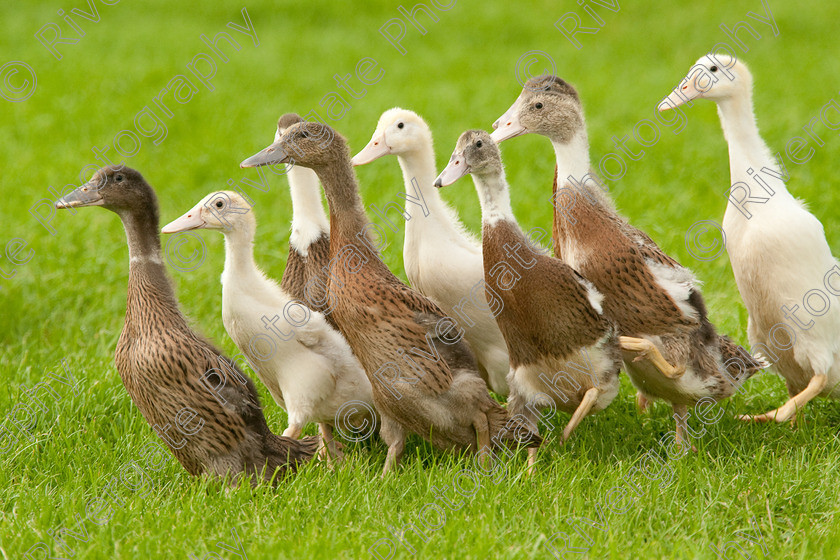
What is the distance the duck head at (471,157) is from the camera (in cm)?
361

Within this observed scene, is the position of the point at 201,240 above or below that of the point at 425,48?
below

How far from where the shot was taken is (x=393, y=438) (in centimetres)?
395

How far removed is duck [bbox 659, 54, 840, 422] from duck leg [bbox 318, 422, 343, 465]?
2.00 m

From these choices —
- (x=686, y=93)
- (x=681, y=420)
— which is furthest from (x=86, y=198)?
(x=681, y=420)

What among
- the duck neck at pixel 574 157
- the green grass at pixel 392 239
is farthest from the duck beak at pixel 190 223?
the duck neck at pixel 574 157

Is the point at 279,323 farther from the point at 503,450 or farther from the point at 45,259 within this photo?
the point at 45,259

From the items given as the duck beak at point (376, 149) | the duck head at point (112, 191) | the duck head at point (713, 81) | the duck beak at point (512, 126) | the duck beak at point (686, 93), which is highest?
the duck head at point (713, 81)

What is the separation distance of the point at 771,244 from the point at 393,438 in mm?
1855

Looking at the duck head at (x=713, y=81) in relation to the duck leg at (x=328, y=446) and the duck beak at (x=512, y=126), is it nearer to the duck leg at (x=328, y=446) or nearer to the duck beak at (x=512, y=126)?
the duck beak at (x=512, y=126)

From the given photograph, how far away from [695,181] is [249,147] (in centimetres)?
426

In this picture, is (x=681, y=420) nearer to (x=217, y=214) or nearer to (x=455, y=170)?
(x=455, y=170)

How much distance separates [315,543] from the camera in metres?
3.18

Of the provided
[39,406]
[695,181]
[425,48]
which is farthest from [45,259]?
[425,48]

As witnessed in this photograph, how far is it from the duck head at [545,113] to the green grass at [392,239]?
1373 mm
